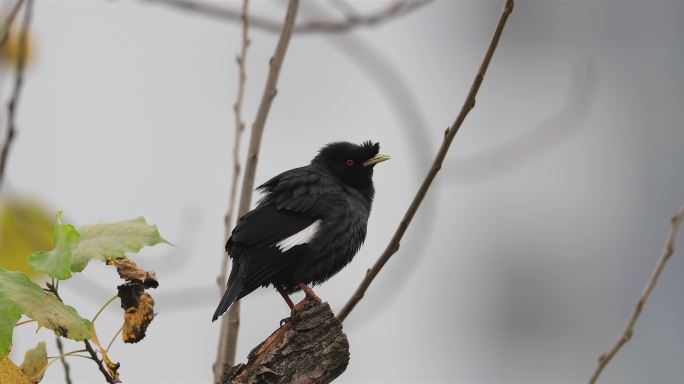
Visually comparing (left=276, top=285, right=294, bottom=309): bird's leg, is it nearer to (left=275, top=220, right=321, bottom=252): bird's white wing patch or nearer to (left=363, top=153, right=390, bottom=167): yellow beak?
(left=275, top=220, right=321, bottom=252): bird's white wing patch

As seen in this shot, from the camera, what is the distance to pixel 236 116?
4.22 m

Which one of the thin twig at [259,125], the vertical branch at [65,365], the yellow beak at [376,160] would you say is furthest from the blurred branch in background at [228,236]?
the yellow beak at [376,160]

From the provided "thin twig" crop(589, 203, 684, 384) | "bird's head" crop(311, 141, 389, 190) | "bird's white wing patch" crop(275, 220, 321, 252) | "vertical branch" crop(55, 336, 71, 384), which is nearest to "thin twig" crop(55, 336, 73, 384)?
"vertical branch" crop(55, 336, 71, 384)

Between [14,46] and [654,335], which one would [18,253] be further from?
[654,335]

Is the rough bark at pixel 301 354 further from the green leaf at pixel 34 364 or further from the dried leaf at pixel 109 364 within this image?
the green leaf at pixel 34 364

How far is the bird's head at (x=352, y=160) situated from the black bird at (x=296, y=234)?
188 mm

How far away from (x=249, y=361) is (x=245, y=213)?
1076 millimetres

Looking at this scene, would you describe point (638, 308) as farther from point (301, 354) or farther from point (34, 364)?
point (34, 364)

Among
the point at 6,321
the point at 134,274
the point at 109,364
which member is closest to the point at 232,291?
the point at 134,274

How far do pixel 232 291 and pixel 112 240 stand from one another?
125 centimetres

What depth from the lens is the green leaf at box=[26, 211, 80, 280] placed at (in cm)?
273

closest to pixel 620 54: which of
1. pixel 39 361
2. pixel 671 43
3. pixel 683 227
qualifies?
pixel 671 43

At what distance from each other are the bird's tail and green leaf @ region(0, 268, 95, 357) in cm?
115

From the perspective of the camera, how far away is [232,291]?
412 cm
